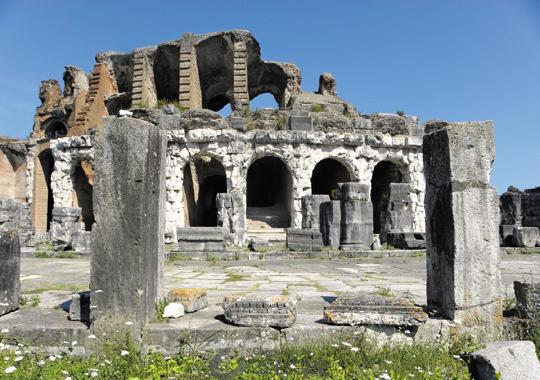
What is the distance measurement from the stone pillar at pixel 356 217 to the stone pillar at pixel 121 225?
926 cm

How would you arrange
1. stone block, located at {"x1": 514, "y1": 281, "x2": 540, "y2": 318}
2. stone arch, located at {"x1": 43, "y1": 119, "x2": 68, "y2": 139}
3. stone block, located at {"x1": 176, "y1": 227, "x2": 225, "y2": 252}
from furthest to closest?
stone arch, located at {"x1": 43, "y1": 119, "x2": 68, "y2": 139} < stone block, located at {"x1": 176, "y1": 227, "x2": 225, "y2": 252} < stone block, located at {"x1": 514, "y1": 281, "x2": 540, "y2": 318}

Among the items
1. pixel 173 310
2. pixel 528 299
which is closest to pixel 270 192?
pixel 173 310

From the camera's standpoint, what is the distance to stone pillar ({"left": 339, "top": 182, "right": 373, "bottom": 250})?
39.1 ft

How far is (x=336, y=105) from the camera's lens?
62.5ft

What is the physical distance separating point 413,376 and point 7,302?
3623mm

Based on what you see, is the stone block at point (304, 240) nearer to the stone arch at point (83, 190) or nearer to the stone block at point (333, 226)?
the stone block at point (333, 226)

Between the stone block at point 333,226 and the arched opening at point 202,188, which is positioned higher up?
the arched opening at point 202,188

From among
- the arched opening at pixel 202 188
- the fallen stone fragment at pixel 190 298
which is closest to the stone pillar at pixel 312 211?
the arched opening at pixel 202 188

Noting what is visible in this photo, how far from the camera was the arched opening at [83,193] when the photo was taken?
19.0m

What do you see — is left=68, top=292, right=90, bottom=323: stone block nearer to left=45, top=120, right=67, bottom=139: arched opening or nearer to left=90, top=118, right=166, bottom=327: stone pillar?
left=90, top=118, right=166, bottom=327: stone pillar

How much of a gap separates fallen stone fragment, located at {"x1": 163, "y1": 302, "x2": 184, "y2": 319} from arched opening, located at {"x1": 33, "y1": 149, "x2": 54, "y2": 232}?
2069 centimetres

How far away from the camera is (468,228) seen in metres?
3.19

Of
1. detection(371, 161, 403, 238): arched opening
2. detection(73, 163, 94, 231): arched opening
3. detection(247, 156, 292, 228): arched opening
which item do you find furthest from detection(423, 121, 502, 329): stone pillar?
detection(73, 163, 94, 231): arched opening

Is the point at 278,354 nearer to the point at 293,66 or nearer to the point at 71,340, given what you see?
the point at 71,340
